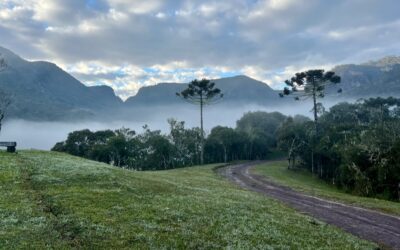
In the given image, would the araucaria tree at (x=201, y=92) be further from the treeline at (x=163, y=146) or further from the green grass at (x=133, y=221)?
the green grass at (x=133, y=221)

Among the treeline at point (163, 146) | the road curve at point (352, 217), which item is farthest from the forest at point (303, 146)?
the road curve at point (352, 217)

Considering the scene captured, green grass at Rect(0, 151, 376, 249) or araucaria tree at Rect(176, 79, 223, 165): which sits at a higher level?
araucaria tree at Rect(176, 79, 223, 165)

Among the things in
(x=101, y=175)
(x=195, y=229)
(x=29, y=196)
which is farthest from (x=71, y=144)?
(x=195, y=229)

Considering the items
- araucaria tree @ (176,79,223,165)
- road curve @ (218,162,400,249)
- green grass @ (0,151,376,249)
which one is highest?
araucaria tree @ (176,79,223,165)

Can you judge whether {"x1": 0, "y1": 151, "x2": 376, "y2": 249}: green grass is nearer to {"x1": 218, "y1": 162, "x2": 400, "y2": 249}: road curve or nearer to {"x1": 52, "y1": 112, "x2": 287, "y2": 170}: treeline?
{"x1": 218, "y1": 162, "x2": 400, "y2": 249}: road curve

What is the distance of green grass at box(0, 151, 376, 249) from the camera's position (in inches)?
731

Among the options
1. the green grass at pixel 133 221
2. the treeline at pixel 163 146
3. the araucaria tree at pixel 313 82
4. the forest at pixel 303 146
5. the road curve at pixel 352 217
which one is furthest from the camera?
the treeline at pixel 163 146

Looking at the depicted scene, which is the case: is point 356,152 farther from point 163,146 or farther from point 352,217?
point 163,146

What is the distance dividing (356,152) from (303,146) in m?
37.1

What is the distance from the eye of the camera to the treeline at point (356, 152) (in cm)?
6143

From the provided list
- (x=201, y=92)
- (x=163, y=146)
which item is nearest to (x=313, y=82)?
(x=201, y=92)

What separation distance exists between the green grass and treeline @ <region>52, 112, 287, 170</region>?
4030 inches

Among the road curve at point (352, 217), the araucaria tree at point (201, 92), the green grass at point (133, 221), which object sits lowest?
the road curve at point (352, 217)

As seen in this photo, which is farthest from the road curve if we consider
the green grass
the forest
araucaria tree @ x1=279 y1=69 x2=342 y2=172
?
araucaria tree @ x1=279 y1=69 x2=342 y2=172
